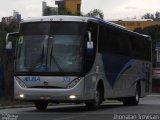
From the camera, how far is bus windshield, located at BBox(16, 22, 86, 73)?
2145 cm

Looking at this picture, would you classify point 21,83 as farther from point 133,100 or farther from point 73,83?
point 133,100

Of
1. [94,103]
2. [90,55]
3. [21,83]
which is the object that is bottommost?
[94,103]

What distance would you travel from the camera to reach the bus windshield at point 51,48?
845 inches

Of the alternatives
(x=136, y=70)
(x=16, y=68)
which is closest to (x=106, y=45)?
(x=16, y=68)

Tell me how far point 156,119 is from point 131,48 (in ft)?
36.1

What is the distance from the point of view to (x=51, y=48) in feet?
70.8

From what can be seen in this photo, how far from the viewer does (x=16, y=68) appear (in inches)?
868

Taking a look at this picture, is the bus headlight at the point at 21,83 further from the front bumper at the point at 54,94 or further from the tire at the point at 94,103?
the tire at the point at 94,103

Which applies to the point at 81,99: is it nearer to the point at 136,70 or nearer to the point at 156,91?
the point at 136,70

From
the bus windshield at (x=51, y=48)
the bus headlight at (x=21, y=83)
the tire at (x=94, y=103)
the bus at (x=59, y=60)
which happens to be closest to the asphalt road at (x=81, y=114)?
the tire at (x=94, y=103)

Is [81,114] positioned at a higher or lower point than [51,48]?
lower

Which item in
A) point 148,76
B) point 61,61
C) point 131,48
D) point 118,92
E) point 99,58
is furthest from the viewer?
point 148,76

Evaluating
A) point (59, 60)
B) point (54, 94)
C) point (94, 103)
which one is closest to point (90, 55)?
point (59, 60)

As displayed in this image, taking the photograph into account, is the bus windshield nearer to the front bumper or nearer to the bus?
the bus
